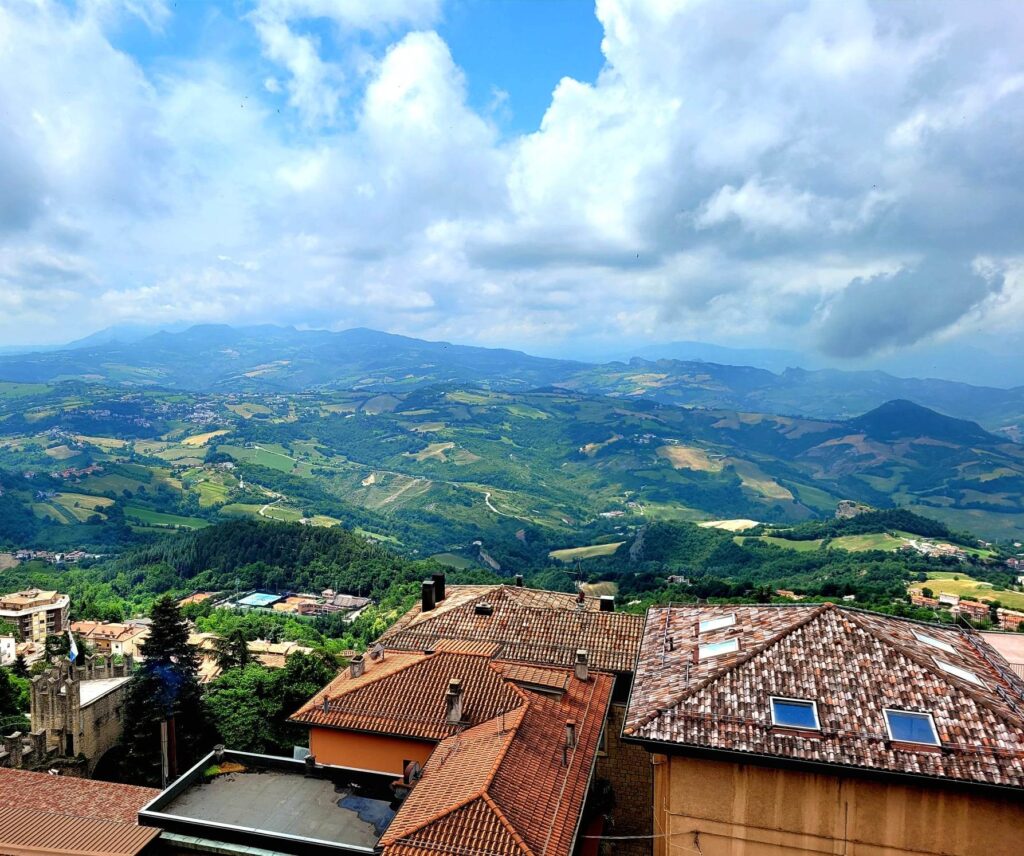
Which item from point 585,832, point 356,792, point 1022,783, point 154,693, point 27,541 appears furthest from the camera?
point 27,541

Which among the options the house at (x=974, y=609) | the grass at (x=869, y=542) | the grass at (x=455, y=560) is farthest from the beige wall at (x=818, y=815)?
the grass at (x=869, y=542)

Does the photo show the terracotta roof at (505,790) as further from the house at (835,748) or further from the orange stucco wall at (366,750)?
the house at (835,748)

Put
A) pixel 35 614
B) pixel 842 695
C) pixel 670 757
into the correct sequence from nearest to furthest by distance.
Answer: pixel 842 695
pixel 670 757
pixel 35 614

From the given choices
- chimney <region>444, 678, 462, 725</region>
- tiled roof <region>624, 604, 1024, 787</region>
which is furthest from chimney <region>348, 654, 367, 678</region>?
tiled roof <region>624, 604, 1024, 787</region>

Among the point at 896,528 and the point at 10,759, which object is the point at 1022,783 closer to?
the point at 10,759

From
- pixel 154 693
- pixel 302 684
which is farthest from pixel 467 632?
pixel 154 693

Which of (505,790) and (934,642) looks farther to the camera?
(934,642)

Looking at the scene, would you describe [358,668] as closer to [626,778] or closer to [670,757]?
[626,778]

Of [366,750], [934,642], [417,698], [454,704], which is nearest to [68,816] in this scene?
[366,750]
